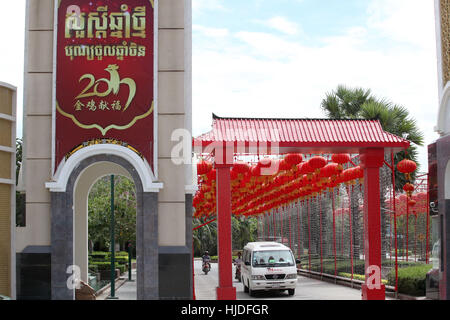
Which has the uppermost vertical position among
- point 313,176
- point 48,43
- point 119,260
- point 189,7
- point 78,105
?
point 189,7

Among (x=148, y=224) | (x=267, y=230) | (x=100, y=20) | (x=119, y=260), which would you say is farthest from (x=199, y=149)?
(x=267, y=230)

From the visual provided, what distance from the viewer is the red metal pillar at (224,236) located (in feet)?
57.2

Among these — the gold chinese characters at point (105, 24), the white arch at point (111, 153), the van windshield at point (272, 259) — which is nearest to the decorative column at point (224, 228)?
the white arch at point (111, 153)

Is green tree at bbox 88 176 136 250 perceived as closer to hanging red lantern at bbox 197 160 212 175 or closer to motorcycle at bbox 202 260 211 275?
motorcycle at bbox 202 260 211 275

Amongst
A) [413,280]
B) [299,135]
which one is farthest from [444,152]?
[413,280]

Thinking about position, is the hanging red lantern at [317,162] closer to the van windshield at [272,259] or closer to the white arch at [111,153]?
the white arch at [111,153]

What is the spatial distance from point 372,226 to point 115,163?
7.88 m

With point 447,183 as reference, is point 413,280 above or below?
below

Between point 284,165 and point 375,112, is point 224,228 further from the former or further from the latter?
A: point 375,112

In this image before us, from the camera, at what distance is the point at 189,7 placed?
16156 mm

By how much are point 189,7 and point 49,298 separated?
27.0 feet

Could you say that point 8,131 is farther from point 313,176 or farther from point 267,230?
point 267,230

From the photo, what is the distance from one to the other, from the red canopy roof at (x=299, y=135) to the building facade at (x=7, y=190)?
4.85 m

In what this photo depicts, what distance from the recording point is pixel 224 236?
57.7ft
